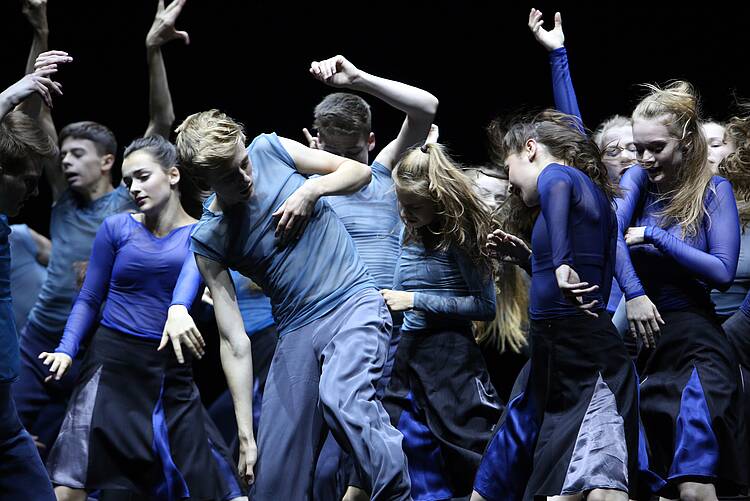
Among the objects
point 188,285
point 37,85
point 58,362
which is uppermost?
point 37,85

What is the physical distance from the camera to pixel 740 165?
10.6 ft

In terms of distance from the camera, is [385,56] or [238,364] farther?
[385,56]

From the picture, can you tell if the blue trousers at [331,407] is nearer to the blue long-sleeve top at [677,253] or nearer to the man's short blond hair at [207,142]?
the man's short blond hair at [207,142]

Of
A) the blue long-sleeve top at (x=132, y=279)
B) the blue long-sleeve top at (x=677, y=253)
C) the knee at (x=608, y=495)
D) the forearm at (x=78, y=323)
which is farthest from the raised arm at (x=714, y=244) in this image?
the forearm at (x=78, y=323)

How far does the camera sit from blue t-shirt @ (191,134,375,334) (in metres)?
2.60

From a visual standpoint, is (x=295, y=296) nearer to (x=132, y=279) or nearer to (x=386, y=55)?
(x=132, y=279)

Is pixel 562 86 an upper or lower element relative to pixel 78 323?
upper

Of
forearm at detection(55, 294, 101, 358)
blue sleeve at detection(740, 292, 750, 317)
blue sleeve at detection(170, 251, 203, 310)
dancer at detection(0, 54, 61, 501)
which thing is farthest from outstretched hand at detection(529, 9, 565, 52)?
forearm at detection(55, 294, 101, 358)

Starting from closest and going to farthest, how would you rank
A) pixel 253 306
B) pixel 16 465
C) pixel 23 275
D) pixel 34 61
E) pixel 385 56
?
pixel 16 465
pixel 34 61
pixel 253 306
pixel 23 275
pixel 385 56

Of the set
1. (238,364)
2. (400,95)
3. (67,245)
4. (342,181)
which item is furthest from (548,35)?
(67,245)

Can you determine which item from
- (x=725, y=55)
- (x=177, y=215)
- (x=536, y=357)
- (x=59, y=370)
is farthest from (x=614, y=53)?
(x=59, y=370)

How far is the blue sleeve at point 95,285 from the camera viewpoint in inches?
131

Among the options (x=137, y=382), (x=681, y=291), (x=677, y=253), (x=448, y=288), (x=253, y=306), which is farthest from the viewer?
(x=253, y=306)

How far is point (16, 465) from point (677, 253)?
1.83m
